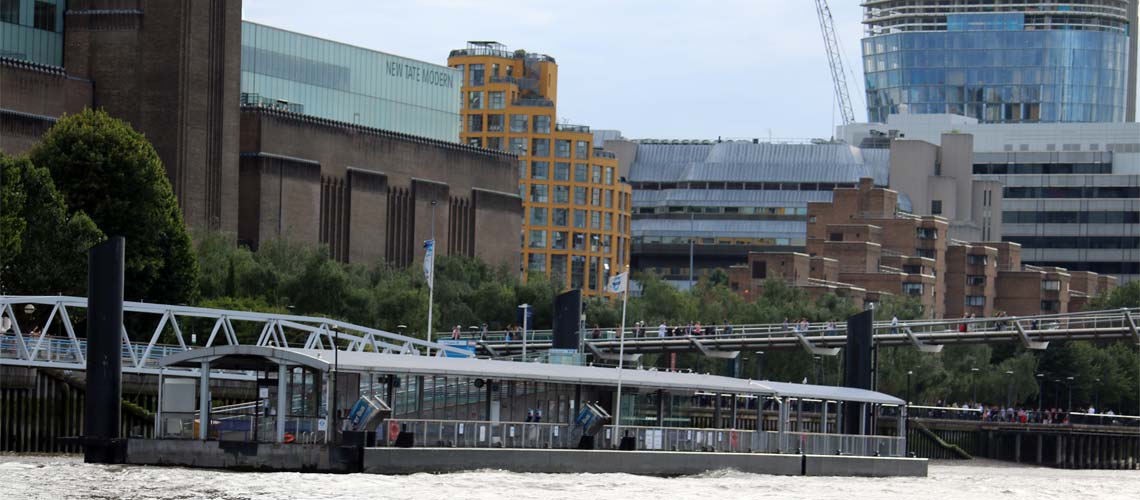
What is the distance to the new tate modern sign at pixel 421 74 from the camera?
187625mm

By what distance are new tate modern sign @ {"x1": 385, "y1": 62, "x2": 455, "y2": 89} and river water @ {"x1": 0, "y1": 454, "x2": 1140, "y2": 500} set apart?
344ft

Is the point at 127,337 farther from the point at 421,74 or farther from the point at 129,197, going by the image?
the point at 421,74

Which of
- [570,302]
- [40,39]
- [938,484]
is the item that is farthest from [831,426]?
[40,39]

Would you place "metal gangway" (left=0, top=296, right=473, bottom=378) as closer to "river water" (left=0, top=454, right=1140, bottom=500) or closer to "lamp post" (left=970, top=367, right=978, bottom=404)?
"river water" (left=0, top=454, right=1140, bottom=500)

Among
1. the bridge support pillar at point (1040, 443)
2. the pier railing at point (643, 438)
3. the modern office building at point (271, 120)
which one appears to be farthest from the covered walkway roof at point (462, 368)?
the modern office building at point (271, 120)

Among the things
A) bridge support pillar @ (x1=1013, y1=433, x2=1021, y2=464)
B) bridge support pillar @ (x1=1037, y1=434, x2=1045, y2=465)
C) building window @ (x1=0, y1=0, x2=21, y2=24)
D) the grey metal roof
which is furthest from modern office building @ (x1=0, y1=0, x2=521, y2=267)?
the grey metal roof

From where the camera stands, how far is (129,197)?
11388cm

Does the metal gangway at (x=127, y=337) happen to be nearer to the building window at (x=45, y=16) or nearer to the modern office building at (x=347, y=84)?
the building window at (x=45, y=16)

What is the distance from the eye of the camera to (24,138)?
447ft

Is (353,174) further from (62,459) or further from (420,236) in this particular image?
(62,459)

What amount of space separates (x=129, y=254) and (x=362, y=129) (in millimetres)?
60185

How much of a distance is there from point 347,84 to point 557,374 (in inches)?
4150

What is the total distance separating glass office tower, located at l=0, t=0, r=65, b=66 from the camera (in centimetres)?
14675

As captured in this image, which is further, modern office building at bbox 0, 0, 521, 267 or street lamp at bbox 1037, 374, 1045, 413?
street lamp at bbox 1037, 374, 1045, 413
